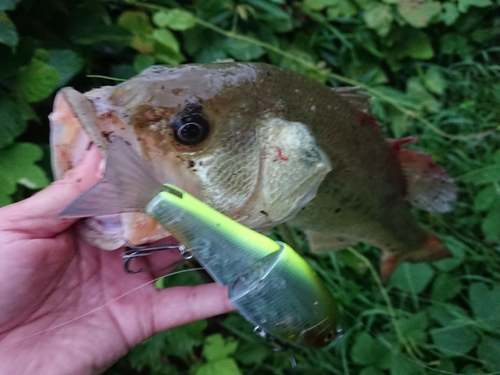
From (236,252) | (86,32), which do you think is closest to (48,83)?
(86,32)

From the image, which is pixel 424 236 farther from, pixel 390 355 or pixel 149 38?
pixel 149 38

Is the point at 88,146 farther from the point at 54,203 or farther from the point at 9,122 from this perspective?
the point at 9,122

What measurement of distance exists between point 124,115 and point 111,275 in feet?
1.50

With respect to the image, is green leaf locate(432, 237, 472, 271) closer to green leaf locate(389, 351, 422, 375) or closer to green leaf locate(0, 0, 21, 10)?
green leaf locate(389, 351, 422, 375)

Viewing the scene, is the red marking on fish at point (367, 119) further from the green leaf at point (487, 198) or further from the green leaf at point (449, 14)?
the green leaf at point (449, 14)

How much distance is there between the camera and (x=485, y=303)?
63.9 inches

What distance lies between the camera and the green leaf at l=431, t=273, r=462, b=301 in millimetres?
1723

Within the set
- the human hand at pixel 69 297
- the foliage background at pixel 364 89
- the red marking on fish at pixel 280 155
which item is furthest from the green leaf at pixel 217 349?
the red marking on fish at pixel 280 155

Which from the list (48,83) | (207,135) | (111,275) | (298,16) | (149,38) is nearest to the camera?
(207,135)

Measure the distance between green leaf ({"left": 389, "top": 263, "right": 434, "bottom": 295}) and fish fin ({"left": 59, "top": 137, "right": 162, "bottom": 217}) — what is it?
138cm

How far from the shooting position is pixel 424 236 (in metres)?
1.38

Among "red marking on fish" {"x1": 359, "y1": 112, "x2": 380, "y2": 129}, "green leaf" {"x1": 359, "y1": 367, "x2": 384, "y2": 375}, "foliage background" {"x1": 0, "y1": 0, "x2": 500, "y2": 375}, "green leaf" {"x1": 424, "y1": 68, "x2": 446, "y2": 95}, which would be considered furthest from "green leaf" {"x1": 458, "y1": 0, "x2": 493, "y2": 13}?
"green leaf" {"x1": 359, "y1": 367, "x2": 384, "y2": 375}

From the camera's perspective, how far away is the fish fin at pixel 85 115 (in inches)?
27.9

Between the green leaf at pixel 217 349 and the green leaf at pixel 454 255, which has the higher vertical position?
the green leaf at pixel 454 255
